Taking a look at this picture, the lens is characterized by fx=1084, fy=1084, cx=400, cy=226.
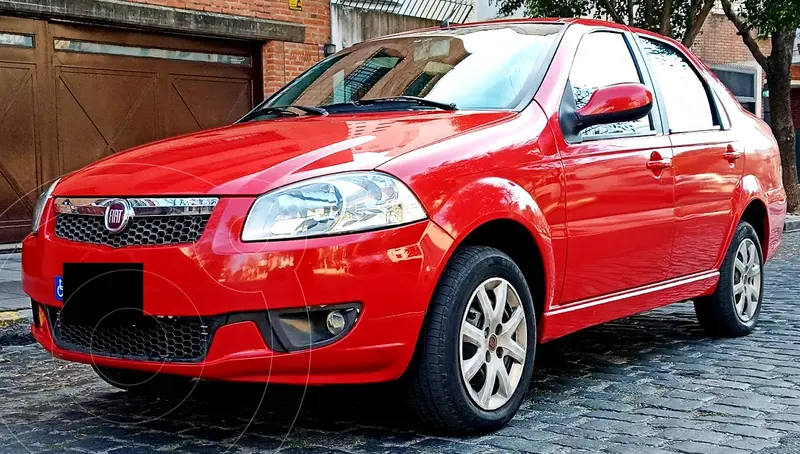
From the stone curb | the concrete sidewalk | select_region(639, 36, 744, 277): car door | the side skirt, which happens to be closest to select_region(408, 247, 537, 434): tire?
the side skirt

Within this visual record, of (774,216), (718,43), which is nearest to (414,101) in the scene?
(774,216)

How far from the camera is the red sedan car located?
3.56 metres

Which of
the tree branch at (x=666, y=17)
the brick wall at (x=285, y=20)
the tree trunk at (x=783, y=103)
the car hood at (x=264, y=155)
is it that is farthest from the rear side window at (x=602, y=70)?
the tree trunk at (x=783, y=103)

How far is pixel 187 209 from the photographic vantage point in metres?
3.61

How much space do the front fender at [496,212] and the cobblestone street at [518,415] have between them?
64 centimetres

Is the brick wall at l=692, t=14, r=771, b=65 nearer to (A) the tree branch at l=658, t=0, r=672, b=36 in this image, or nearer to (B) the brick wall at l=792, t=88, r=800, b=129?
(B) the brick wall at l=792, t=88, r=800, b=129

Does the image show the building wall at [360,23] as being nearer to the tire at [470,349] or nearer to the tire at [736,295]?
the tire at [736,295]

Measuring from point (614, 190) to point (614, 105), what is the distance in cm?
40

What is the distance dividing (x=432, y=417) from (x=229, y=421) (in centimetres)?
89

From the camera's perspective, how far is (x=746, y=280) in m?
6.32

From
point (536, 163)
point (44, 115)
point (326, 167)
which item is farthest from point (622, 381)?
point (44, 115)

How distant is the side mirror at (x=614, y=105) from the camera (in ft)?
15.1

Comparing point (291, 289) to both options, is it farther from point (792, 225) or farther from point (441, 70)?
point (792, 225)

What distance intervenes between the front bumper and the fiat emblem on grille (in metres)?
0.08
